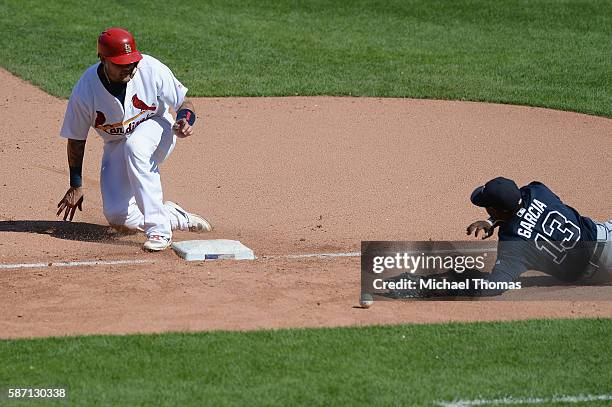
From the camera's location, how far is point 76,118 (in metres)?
8.85

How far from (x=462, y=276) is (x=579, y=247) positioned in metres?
0.81

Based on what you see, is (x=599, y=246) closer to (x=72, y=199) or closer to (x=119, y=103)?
(x=119, y=103)

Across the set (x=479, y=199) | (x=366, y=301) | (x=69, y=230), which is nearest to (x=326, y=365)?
(x=366, y=301)

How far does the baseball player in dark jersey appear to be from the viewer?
750 cm

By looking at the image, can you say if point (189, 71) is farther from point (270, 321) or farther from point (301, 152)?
point (270, 321)

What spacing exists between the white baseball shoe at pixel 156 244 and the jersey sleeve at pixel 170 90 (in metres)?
1.09

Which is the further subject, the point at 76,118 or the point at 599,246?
the point at 76,118

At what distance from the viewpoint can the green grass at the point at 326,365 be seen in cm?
593

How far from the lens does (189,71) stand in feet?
50.3

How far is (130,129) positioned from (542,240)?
135 inches

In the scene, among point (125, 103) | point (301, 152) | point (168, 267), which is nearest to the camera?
point (168, 267)

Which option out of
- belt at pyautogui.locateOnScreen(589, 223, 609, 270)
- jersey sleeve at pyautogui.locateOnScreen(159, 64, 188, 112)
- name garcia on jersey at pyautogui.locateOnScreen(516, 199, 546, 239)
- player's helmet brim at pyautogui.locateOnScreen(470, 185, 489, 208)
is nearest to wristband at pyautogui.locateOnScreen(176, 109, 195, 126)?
jersey sleeve at pyautogui.locateOnScreen(159, 64, 188, 112)

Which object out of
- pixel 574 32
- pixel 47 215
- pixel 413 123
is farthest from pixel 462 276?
pixel 574 32

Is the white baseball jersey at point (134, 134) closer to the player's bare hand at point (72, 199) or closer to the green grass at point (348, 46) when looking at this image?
the player's bare hand at point (72, 199)
